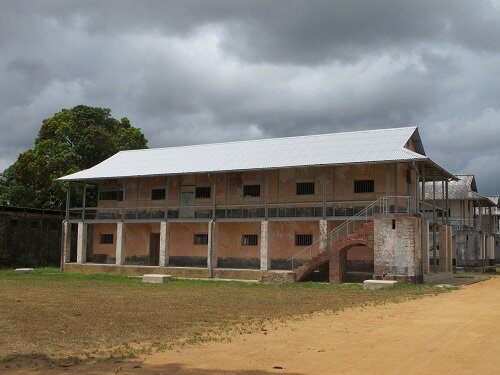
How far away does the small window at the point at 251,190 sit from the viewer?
33094 millimetres

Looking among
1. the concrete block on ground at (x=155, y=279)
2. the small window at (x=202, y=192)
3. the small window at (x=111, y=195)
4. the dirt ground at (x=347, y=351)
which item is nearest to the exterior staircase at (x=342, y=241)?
the concrete block on ground at (x=155, y=279)

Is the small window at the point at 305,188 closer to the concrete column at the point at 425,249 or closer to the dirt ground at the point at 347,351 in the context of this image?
the concrete column at the point at 425,249

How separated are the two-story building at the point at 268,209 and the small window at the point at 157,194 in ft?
0.24

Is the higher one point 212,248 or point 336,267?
point 212,248

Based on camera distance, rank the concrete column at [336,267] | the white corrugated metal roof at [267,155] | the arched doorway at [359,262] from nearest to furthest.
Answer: the concrete column at [336,267] < the white corrugated metal roof at [267,155] < the arched doorway at [359,262]

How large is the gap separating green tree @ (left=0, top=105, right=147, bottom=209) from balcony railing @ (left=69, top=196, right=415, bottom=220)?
629 cm

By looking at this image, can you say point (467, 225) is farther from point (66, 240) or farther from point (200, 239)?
point (66, 240)

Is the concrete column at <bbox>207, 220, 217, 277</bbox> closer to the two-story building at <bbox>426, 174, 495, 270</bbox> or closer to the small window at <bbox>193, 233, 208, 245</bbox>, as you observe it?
the small window at <bbox>193, 233, 208, 245</bbox>

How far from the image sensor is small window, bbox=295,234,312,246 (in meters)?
31.5

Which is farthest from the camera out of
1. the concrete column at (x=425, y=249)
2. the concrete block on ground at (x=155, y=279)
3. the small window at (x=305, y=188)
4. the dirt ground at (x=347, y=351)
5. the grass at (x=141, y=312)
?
the small window at (x=305, y=188)

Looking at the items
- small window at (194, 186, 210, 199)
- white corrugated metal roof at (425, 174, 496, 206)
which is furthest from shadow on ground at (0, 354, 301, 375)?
white corrugated metal roof at (425, 174, 496, 206)

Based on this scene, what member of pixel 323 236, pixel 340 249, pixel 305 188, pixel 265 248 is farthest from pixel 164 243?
pixel 340 249

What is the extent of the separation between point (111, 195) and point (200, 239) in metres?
7.38

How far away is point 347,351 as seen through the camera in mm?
9711
